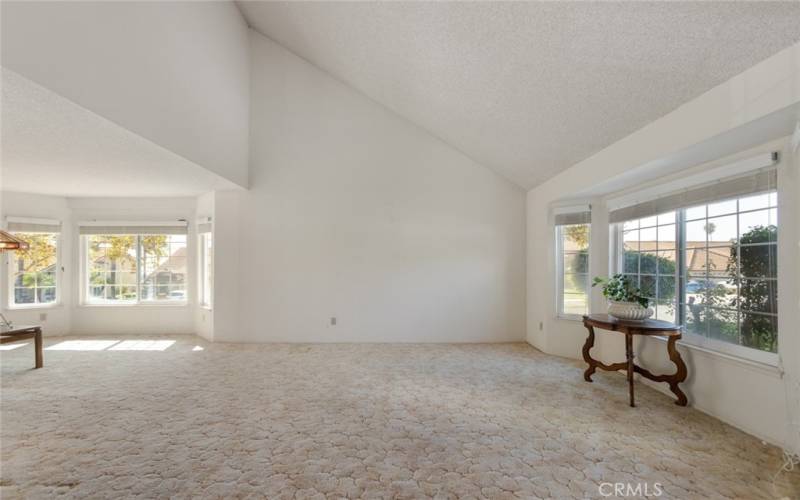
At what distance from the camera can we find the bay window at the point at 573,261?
459 centimetres

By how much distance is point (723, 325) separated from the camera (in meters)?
2.99

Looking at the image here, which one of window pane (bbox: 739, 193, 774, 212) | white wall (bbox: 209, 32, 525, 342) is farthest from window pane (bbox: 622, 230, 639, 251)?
white wall (bbox: 209, 32, 525, 342)

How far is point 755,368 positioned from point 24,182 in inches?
308

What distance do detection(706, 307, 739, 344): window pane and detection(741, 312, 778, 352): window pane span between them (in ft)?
0.21

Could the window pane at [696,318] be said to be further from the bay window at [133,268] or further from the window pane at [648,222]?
the bay window at [133,268]

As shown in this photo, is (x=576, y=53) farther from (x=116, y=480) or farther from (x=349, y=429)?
(x=116, y=480)

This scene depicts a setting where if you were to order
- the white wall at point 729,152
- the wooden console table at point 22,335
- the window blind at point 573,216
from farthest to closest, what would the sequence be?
1. the window blind at point 573,216
2. the wooden console table at point 22,335
3. the white wall at point 729,152

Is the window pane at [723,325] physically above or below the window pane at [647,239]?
below

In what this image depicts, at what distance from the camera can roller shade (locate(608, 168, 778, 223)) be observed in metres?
2.62

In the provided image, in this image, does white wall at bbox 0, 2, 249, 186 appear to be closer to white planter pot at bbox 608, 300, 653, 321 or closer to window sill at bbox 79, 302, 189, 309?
window sill at bbox 79, 302, 189, 309

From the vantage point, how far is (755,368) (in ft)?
8.55

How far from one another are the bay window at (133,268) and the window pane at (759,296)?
22.7ft

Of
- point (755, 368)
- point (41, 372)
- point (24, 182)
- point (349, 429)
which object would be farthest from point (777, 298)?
point (24, 182)

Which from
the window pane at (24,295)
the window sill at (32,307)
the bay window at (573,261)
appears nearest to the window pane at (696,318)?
the bay window at (573,261)
